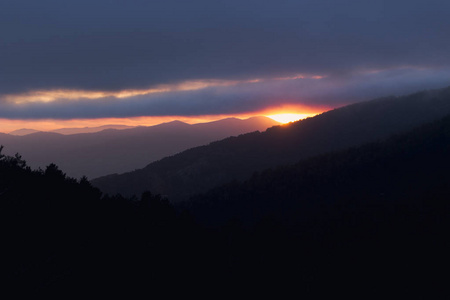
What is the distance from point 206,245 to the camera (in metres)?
54.7

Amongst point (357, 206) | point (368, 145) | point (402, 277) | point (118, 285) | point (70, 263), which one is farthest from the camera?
point (368, 145)

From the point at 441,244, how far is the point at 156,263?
4462 centimetres

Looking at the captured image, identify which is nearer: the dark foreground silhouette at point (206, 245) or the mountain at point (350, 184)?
the dark foreground silhouette at point (206, 245)

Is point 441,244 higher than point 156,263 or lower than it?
lower

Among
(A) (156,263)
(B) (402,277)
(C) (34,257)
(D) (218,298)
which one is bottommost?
(B) (402,277)

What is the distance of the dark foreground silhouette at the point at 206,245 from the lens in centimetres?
3284

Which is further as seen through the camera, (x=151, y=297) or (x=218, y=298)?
(x=218, y=298)

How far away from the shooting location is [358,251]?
71.3 metres

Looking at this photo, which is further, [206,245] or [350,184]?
[350,184]

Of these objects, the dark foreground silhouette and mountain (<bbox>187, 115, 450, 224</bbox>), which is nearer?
the dark foreground silhouette

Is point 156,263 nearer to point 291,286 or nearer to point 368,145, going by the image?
point 291,286

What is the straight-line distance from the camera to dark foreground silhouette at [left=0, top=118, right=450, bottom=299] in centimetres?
3284

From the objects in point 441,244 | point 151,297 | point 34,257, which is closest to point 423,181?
point 441,244

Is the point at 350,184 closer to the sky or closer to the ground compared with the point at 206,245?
closer to the ground
